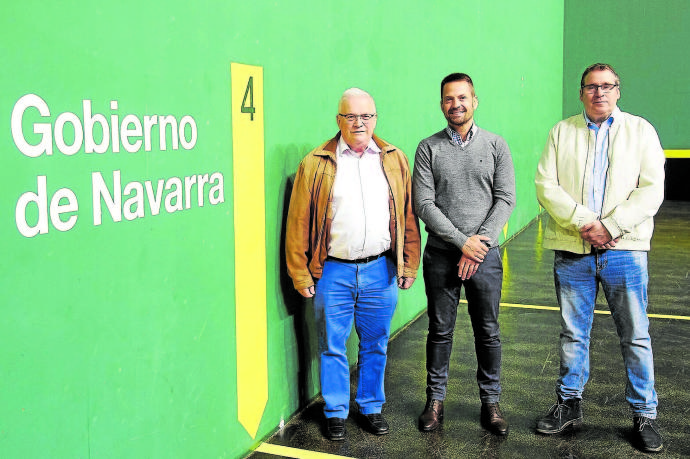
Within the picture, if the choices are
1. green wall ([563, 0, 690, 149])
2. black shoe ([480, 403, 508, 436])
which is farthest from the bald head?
green wall ([563, 0, 690, 149])

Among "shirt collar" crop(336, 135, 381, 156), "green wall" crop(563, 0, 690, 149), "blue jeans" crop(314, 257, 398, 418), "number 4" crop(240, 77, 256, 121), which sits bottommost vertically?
"blue jeans" crop(314, 257, 398, 418)

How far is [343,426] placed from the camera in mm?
3633

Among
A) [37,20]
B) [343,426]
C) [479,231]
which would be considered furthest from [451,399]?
Answer: [37,20]

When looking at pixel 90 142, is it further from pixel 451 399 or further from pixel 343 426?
pixel 451 399

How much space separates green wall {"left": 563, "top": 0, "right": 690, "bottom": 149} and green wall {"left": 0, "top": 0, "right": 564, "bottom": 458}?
1097cm

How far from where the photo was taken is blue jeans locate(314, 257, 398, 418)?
3.58 metres

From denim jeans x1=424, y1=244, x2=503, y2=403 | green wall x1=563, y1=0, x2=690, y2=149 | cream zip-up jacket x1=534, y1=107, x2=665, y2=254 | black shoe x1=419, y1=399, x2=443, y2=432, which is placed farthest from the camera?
green wall x1=563, y1=0, x2=690, y2=149

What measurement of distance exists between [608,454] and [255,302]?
1.75 metres

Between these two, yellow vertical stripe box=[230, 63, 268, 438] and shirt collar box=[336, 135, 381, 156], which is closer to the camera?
yellow vertical stripe box=[230, 63, 268, 438]

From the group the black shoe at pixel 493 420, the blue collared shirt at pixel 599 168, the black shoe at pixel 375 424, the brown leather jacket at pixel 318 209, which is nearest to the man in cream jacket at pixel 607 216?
the blue collared shirt at pixel 599 168

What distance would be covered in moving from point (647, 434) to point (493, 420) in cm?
71

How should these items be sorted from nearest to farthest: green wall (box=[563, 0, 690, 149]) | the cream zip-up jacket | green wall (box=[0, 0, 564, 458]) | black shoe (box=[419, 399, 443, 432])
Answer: green wall (box=[0, 0, 564, 458])
the cream zip-up jacket
black shoe (box=[419, 399, 443, 432])
green wall (box=[563, 0, 690, 149])

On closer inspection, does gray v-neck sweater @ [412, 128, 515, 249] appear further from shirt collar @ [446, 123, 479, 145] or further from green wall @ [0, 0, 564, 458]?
green wall @ [0, 0, 564, 458]

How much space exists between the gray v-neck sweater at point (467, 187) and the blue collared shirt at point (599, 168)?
37cm
